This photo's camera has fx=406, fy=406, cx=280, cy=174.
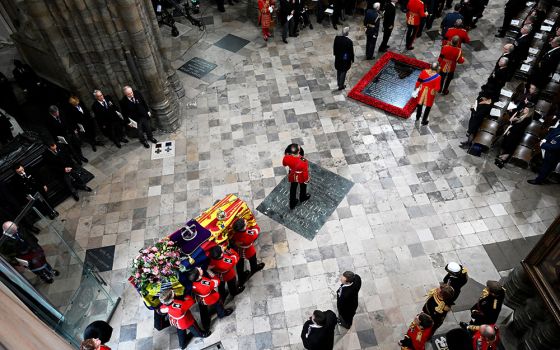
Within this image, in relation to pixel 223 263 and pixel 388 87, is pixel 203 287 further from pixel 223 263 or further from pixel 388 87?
pixel 388 87

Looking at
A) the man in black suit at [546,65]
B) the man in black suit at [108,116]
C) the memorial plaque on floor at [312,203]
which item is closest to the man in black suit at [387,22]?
the man in black suit at [546,65]

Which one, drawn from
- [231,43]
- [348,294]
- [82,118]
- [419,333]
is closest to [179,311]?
[348,294]

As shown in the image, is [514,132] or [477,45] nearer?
[514,132]

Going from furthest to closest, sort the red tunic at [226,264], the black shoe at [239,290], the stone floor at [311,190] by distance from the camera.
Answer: the black shoe at [239,290] < the stone floor at [311,190] < the red tunic at [226,264]

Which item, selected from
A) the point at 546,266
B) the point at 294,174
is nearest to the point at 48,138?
the point at 294,174

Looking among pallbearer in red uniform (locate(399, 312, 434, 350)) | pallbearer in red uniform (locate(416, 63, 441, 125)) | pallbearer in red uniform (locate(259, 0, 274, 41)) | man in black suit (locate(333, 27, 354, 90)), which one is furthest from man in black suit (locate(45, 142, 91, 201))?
pallbearer in red uniform (locate(416, 63, 441, 125))

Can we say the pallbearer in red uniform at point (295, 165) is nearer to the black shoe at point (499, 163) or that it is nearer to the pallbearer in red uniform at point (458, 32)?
the black shoe at point (499, 163)

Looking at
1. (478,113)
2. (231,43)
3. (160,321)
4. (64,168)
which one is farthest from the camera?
(231,43)

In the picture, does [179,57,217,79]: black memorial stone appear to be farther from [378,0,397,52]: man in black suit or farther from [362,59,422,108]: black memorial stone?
[378,0,397,52]: man in black suit

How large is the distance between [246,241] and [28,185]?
14.1ft

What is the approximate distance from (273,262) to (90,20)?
5.87 m

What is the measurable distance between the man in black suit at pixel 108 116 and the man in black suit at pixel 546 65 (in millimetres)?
9476

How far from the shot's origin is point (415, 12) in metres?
10.8

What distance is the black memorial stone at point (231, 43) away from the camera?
12087 mm
